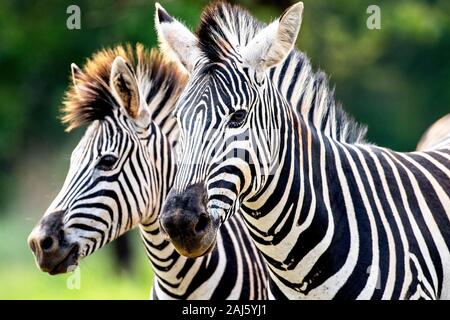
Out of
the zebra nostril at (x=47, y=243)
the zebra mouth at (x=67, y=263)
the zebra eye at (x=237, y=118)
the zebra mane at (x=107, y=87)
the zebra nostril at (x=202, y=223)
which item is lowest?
the zebra mouth at (x=67, y=263)

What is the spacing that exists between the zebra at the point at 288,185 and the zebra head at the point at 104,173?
1.21 m

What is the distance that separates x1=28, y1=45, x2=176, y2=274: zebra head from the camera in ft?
21.1

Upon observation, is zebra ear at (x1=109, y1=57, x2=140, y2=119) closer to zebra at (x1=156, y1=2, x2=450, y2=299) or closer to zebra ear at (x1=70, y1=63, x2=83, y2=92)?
zebra ear at (x1=70, y1=63, x2=83, y2=92)

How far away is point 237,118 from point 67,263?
199cm

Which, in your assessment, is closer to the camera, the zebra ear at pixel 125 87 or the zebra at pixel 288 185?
the zebra at pixel 288 185

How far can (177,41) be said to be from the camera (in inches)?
222

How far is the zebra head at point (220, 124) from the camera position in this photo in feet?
16.1

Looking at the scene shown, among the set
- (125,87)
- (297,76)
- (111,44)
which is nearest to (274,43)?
(297,76)

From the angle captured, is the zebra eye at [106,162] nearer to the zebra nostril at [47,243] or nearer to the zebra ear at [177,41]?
the zebra nostril at [47,243]

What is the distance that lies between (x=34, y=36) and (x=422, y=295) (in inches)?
679

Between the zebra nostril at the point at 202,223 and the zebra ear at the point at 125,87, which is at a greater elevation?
the zebra ear at the point at 125,87

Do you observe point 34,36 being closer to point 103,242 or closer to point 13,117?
point 13,117

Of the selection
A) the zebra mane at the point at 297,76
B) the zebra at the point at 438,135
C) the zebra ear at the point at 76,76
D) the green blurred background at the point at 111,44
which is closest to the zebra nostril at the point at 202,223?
the zebra mane at the point at 297,76
